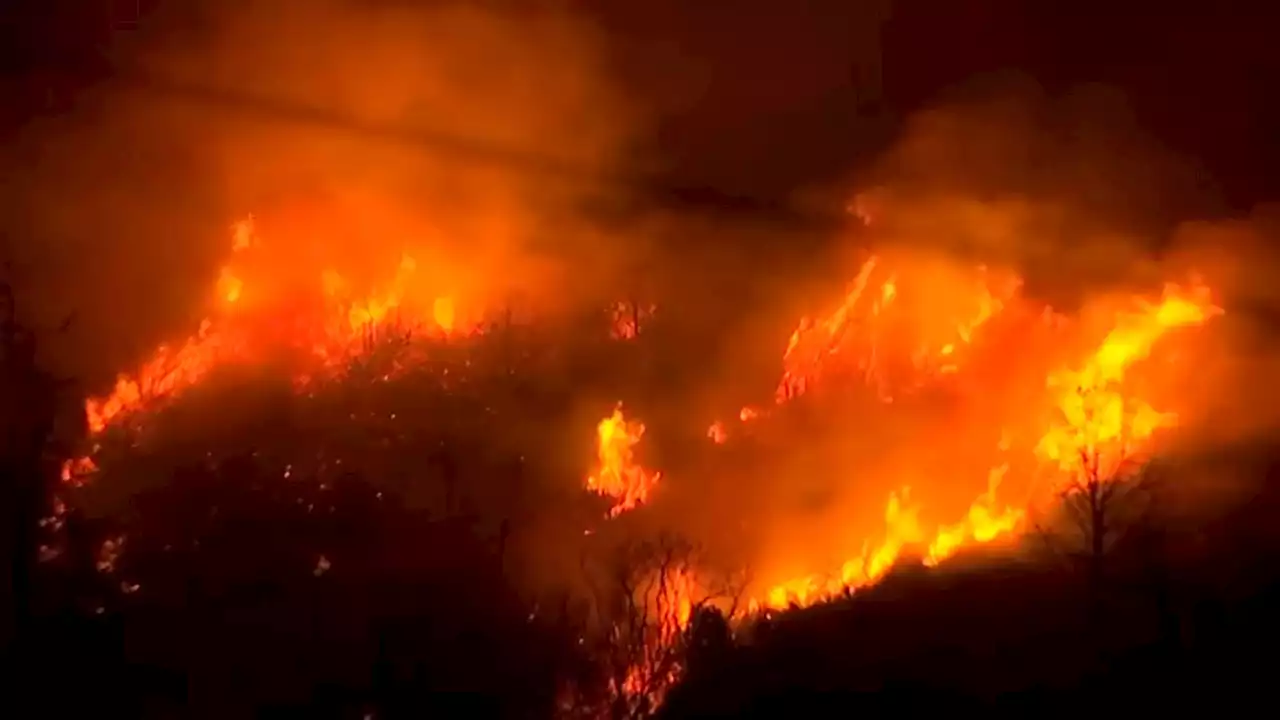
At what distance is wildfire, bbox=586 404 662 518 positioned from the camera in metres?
32.6

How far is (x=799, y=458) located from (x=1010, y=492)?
14.1 ft

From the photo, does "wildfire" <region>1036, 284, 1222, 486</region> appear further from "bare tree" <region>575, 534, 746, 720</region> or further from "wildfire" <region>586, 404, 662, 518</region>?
"wildfire" <region>586, 404, 662, 518</region>

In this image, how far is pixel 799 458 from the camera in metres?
32.2

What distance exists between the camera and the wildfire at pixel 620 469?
107 ft

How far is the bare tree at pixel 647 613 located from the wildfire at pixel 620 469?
3.93ft

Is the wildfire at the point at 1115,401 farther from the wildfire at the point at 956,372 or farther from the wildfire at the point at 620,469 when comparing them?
the wildfire at the point at 620,469

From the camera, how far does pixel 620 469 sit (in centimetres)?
3316

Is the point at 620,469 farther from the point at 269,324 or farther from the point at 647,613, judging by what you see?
the point at 269,324

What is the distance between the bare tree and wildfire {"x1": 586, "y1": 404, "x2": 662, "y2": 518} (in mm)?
1198

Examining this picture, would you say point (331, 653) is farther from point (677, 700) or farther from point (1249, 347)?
point (1249, 347)

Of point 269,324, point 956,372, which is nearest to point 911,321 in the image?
point 956,372

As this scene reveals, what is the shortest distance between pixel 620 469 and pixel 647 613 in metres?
3.82

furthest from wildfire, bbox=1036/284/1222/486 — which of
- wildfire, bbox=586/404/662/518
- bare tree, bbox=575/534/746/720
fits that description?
wildfire, bbox=586/404/662/518

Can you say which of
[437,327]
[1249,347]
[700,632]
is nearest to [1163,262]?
[1249,347]
